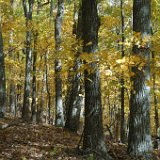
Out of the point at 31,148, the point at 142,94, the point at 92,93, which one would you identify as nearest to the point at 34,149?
the point at 31,148

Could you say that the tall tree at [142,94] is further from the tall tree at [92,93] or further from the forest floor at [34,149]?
the tall tree at [92,93]

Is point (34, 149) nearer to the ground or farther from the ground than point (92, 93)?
nearer to the ground

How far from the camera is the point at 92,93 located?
876cm

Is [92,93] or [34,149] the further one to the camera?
[34,149]

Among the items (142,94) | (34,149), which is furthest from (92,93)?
(34,149)

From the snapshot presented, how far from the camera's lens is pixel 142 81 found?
9250 mm

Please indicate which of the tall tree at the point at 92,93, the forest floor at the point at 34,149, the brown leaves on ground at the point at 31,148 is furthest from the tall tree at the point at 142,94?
the brown leaves on ground at the point at 31,148

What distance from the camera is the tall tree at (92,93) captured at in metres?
8.68

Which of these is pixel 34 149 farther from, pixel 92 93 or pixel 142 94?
pixel 142 94

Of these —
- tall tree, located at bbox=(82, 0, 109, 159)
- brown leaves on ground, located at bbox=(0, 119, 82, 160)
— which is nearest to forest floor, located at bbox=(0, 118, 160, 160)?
brown leaves on ground, located at bbox=(0, 119, 82, 160)

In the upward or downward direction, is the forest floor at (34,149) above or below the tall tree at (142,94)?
below

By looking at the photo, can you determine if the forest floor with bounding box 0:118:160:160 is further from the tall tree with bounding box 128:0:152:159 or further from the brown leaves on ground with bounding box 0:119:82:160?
the tall tree with bounding box 128:0:152:159

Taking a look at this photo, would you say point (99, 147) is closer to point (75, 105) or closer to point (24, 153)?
point (24, 153)

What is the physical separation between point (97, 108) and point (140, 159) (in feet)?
6.56
